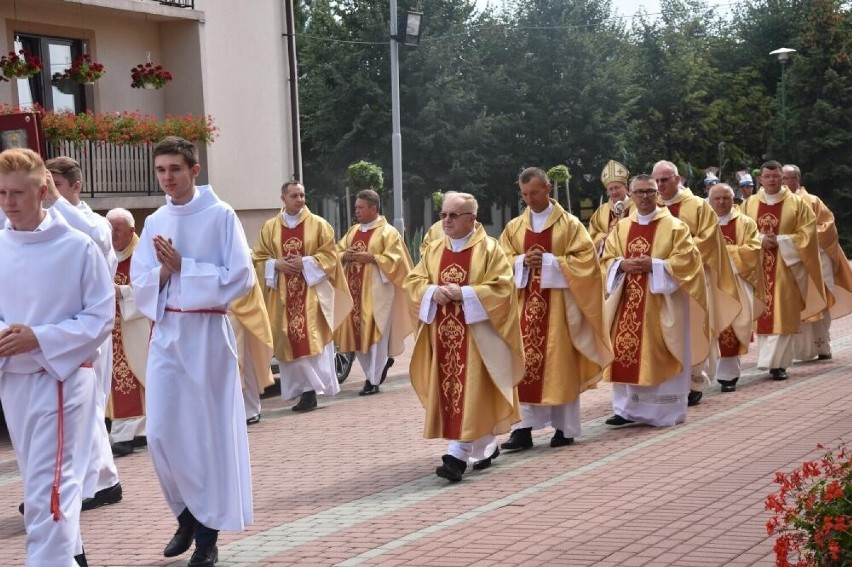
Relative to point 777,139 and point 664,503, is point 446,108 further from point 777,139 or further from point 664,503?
point 664,503

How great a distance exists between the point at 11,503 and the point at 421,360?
2790 mm

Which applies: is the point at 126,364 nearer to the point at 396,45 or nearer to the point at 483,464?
the point at 483,464

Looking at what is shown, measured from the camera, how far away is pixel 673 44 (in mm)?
56281

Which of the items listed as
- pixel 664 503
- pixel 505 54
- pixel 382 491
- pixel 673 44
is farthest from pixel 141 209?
pixel 673 44

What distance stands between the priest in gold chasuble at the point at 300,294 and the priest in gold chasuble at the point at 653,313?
3269 mm

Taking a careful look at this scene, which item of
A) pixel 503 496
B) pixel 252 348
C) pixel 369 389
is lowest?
pixel 369 389

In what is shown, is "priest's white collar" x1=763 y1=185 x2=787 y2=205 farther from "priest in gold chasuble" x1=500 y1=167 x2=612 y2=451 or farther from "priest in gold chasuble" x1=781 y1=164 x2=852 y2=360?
"priest in gold chasuble" x1=500 y1=167 x2=612 y2=451

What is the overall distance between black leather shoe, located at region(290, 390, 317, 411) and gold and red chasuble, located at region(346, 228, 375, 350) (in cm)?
173

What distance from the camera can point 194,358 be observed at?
23.6 ft

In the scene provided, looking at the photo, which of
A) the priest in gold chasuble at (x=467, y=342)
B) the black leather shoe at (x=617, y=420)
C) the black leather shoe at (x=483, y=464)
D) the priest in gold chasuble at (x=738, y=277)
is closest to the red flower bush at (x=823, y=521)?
the priest in gold chasuble at (x=467, y=342)

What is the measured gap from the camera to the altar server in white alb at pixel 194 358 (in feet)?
23.3

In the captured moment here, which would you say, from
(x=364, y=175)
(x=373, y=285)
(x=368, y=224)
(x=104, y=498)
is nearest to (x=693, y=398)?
(x=373, y=285)

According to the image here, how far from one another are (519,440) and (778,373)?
466 cm

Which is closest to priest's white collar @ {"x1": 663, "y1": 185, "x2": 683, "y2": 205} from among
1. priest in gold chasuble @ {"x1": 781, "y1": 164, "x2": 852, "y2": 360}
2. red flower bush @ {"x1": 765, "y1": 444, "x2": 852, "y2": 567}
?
priest in gold chasuble @ {"x1": 781, "y1": 164, "x2": 852, "y2": 360}
